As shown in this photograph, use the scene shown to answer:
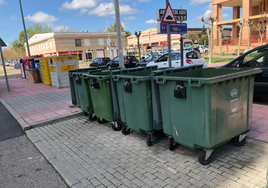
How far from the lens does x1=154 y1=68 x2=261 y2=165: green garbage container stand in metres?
3.00

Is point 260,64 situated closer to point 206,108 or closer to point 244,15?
point 206,108

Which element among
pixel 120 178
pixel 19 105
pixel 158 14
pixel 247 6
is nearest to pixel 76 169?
pixel 120 178

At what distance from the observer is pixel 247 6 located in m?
30.0

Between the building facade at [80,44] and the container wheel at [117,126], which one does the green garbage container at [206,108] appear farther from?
the building facade at [80,44]

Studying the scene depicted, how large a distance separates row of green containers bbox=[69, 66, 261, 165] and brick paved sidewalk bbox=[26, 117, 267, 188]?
24 cm

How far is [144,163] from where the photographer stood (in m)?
3.49

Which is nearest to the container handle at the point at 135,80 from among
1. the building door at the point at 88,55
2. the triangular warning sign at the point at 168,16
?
the triangular warning sign at the point at 168,16

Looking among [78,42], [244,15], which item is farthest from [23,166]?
[78,42]

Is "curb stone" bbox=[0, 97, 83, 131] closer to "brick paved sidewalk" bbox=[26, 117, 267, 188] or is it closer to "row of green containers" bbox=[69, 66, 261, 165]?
"brick paved sidewalk" bbox=[26, 117, 267, 188]

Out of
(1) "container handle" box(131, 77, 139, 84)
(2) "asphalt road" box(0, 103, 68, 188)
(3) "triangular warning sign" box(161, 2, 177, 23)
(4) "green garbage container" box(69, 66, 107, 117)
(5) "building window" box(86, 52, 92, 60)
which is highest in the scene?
(3) "triangular warning sign" box(161, 2, 177, 23)

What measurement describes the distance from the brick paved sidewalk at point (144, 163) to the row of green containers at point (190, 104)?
0.24 meters

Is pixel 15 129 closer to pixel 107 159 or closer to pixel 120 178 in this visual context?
pixel 107 159

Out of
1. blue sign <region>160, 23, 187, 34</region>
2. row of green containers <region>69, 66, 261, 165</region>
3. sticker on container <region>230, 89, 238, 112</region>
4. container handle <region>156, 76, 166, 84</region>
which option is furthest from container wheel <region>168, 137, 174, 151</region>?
blue sign <region>160, 23, 187, 34</region>

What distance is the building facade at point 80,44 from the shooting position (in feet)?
157
